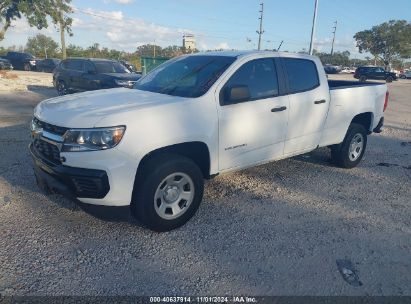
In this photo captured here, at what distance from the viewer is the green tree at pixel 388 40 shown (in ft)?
224

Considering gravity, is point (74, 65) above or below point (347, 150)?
above

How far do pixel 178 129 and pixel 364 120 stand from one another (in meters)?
4.04

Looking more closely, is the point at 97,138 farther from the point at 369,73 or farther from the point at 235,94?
the point at 369,73

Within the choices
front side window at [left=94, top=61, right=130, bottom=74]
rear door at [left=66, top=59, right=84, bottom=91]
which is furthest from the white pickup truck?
rear door at [left=66, top=59, right=84, bottom=91]

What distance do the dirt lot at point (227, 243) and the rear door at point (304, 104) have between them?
0.67 meters

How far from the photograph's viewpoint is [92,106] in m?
3.48

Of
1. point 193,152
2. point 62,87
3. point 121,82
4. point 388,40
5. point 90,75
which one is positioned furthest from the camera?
point 388,40

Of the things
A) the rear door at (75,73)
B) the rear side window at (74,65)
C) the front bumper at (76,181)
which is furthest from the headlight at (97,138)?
the rear side window at (74,65)

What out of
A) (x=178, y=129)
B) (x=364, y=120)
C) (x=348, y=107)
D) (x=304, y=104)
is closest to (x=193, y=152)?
(x=178, y=129)

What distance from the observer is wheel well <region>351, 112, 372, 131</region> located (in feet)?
19.5

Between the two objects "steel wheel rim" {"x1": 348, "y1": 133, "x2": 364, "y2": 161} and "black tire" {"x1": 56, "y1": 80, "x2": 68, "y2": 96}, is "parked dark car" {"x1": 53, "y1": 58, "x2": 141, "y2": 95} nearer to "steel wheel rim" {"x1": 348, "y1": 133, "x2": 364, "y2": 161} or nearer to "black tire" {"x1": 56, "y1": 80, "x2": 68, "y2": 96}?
"black tire" {"x1": 56, "y1": 80, "x2": 68, "y2": 96}

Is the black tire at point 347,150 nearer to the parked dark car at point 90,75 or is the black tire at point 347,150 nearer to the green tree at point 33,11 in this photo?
the parked dark car at point 90,75

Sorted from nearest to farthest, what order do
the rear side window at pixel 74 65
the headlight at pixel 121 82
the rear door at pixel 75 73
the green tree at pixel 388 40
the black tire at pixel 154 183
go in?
the black tire at pixel 154 183 → the headlight at pixel 121 82 → the rear door at pixel 75 73 → the rear side window at pixel 74 65 → the green tree at pixel 388 40

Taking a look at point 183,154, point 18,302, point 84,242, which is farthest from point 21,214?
point 183,154
